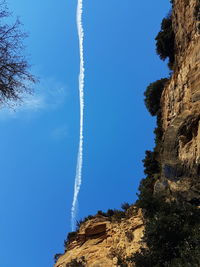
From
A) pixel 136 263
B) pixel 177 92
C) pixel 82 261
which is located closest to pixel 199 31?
pixel 177 92

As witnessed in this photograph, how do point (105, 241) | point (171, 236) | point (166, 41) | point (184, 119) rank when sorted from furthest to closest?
1. point (166, 41)
2. point (105, 241)
3. point (184, 119)
4. point (171, 236)

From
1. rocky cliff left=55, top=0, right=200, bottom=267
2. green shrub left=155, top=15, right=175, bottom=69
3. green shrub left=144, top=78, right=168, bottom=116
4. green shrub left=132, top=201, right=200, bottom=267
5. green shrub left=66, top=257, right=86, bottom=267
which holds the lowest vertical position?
green shrub left=132, top=201, right=200, bottom=267

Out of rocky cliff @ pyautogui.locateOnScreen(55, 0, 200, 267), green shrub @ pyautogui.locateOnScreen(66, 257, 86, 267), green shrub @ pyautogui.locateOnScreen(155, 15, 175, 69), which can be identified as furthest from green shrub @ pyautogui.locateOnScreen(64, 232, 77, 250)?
green shrub @ pyautogui.locateOnScreen(155, 15, 175, 69)

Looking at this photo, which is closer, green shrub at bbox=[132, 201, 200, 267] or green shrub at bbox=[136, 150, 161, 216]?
green shrub at bbox=[132, 201, 200, 267]

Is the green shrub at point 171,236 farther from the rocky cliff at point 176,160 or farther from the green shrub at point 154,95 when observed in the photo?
the green shrub at point 154,95

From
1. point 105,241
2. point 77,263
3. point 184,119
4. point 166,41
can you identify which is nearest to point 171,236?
point 184,119

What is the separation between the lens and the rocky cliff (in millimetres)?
14102

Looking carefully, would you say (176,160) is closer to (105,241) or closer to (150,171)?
(150,171)

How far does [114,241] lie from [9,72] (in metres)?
11.3

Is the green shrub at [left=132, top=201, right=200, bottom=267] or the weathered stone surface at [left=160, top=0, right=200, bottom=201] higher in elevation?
the weathered stone surface at [left=160, top=0, right=200, bottom=201]

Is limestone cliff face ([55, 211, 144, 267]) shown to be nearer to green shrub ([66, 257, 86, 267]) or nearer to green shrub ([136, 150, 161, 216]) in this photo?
green shrub ([66, 257, 86, 267])

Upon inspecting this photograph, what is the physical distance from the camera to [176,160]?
15.1 m

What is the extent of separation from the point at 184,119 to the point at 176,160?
7.24ft

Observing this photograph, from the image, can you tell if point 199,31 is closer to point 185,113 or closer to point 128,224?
point 185,113
